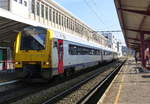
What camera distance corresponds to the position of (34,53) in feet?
55.7

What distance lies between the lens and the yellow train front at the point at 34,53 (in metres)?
16.7

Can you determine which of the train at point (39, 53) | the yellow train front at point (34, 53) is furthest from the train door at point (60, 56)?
the yellow train front at point (34, 53)

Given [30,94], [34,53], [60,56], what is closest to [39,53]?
[34,53]

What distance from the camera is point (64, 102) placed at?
1265cm

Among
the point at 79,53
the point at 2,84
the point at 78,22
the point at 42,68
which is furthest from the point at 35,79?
the point at 78,22

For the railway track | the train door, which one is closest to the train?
the train door

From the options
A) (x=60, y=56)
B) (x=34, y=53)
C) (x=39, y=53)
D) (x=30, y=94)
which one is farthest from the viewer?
(x=60, y=56)

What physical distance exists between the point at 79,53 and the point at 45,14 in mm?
28809

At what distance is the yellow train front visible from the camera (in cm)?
1666

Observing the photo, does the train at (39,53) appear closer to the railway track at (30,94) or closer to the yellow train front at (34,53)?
the yellow train front at (34,53)

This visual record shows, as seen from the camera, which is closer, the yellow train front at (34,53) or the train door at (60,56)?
the yellow train front at (34,53)

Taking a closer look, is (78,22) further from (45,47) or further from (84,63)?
(45,47)

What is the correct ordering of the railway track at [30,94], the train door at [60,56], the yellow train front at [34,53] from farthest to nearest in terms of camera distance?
the train door at [60,56] → the yellow train front at [34,53] → the railway track at [30,94]

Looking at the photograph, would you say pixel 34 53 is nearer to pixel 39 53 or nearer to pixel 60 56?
pixel 39 53
